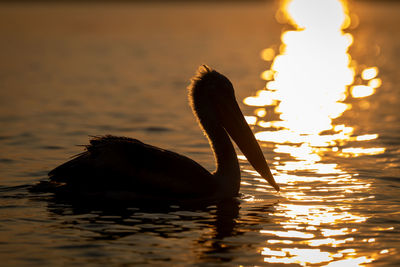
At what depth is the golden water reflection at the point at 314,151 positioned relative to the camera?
27.3 feet

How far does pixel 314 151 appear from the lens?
14.2 meters

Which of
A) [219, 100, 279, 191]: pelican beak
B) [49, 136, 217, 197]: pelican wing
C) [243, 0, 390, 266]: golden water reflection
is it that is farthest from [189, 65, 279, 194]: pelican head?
[49, 136, 217, 197]: pelican wing

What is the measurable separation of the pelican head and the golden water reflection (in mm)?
650

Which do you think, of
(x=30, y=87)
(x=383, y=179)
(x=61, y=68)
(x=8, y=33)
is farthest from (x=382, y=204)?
(x=8, y=33)

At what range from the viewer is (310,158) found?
44.3ft

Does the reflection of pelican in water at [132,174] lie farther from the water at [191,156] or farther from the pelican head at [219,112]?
the pelican head at [219,112]

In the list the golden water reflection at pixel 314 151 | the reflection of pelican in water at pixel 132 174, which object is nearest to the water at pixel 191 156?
the golden water reflection at pixel 314 151

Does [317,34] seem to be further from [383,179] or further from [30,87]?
[383,179]

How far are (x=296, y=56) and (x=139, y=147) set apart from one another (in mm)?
26187

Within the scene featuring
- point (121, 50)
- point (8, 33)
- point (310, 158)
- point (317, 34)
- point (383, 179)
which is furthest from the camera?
point (317, 34)

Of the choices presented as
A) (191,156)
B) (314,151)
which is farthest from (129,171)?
(314,151)

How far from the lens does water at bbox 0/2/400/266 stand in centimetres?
814

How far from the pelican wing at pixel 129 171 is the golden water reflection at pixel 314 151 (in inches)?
49.6

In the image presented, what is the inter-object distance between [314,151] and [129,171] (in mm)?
5120
